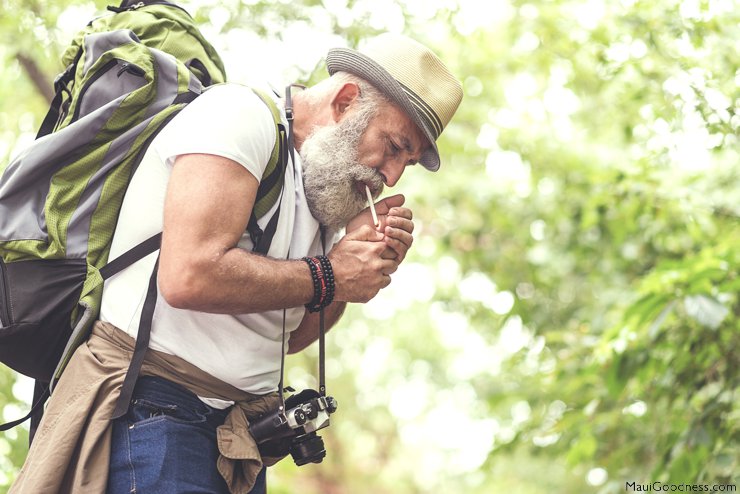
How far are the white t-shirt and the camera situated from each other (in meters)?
0.10

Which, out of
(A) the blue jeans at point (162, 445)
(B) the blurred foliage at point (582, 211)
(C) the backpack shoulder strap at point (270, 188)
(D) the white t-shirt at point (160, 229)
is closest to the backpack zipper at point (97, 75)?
(D) the white t-shirt at point (160, 229)

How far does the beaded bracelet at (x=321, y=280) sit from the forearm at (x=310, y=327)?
442 mm

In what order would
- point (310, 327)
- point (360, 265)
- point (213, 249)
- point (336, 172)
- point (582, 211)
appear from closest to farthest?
point (213, 249) → point (360, 265) → point (336, 172) → point (310, 327) → point (582, 211)

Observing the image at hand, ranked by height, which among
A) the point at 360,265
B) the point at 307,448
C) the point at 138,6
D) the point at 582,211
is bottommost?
the point at 582,211

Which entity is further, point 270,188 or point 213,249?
point 270,188

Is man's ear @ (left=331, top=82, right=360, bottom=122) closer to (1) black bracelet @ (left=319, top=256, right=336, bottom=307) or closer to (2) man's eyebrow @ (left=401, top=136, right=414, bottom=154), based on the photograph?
(2) man's eyebrow @ (left=401, top=136, right=414, bottom=154)

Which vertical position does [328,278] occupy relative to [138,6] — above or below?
below

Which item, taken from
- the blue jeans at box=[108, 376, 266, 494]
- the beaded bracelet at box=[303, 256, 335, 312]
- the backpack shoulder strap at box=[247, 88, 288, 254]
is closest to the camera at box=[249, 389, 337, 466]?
the blue jeans at box=[108, 376, 266, 494]

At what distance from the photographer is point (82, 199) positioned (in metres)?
1.99

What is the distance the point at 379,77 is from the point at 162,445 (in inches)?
42.6

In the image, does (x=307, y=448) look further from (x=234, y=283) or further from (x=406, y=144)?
(x=406, y=144)

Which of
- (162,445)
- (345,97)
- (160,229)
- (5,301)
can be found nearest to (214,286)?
(160,229)

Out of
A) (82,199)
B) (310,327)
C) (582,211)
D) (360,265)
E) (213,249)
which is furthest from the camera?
(582,211)

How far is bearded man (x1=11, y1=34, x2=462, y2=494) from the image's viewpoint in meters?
1.87
